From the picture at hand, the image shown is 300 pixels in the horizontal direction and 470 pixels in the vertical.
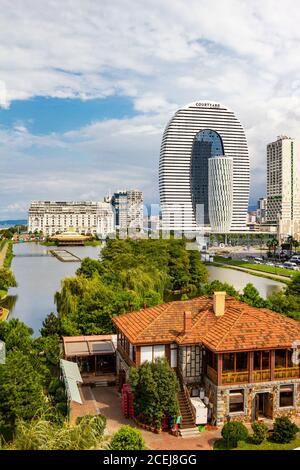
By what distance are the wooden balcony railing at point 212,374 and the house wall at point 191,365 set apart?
527 mm

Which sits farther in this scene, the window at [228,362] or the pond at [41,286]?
the pond at [41,286]

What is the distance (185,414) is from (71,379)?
3668 millimetres

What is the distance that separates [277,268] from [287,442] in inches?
2071

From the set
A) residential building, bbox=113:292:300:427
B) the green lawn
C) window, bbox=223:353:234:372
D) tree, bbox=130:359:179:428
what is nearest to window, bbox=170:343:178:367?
residential building, bbox=113:292:300:427

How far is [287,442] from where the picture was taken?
13.8 metres

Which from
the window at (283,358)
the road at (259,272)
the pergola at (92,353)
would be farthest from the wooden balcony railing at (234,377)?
the road at (259,272)

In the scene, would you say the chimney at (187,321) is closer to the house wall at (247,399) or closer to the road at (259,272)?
the house wall at (247,399)

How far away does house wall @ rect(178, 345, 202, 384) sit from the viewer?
1611cm

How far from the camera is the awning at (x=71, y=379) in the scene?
14.4 metres

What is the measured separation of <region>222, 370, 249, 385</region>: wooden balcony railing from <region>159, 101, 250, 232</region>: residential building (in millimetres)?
124576

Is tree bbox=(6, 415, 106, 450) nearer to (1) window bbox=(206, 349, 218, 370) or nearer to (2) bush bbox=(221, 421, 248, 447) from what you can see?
(2) bush bbox=(221, 421, 248, 447)

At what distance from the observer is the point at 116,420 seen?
15164 mm

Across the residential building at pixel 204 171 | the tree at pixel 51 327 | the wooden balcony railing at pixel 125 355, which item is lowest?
the tree at pixel 51 327
